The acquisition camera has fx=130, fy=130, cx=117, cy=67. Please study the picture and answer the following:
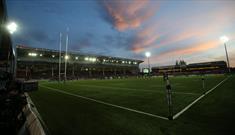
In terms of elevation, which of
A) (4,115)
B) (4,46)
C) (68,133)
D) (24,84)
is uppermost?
(4,46)

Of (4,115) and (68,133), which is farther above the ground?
(4,115)

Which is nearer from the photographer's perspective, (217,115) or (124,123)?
(124,123)

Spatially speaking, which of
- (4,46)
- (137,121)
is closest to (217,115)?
(137,121)

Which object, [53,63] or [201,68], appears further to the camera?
[201,68]

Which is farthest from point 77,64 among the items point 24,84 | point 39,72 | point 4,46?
point 24,84

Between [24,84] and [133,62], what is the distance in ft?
348

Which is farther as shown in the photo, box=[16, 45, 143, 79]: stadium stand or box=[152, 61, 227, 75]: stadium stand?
box=[152, 61, 227, 75]: stadium stand

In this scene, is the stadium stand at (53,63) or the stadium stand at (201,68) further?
the stadium stand at (201,68)

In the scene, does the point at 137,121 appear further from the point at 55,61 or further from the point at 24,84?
the point at 55,61

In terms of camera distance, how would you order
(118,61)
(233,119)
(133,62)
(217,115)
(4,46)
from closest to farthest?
(233,119), (217,115), (4,46), (118,61), (133,62)

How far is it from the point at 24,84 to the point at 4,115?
1.85 m

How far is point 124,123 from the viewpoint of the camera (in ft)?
14.8

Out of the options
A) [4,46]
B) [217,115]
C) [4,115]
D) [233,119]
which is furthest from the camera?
Answer: [4,46]

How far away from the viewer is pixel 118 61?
318 feet
